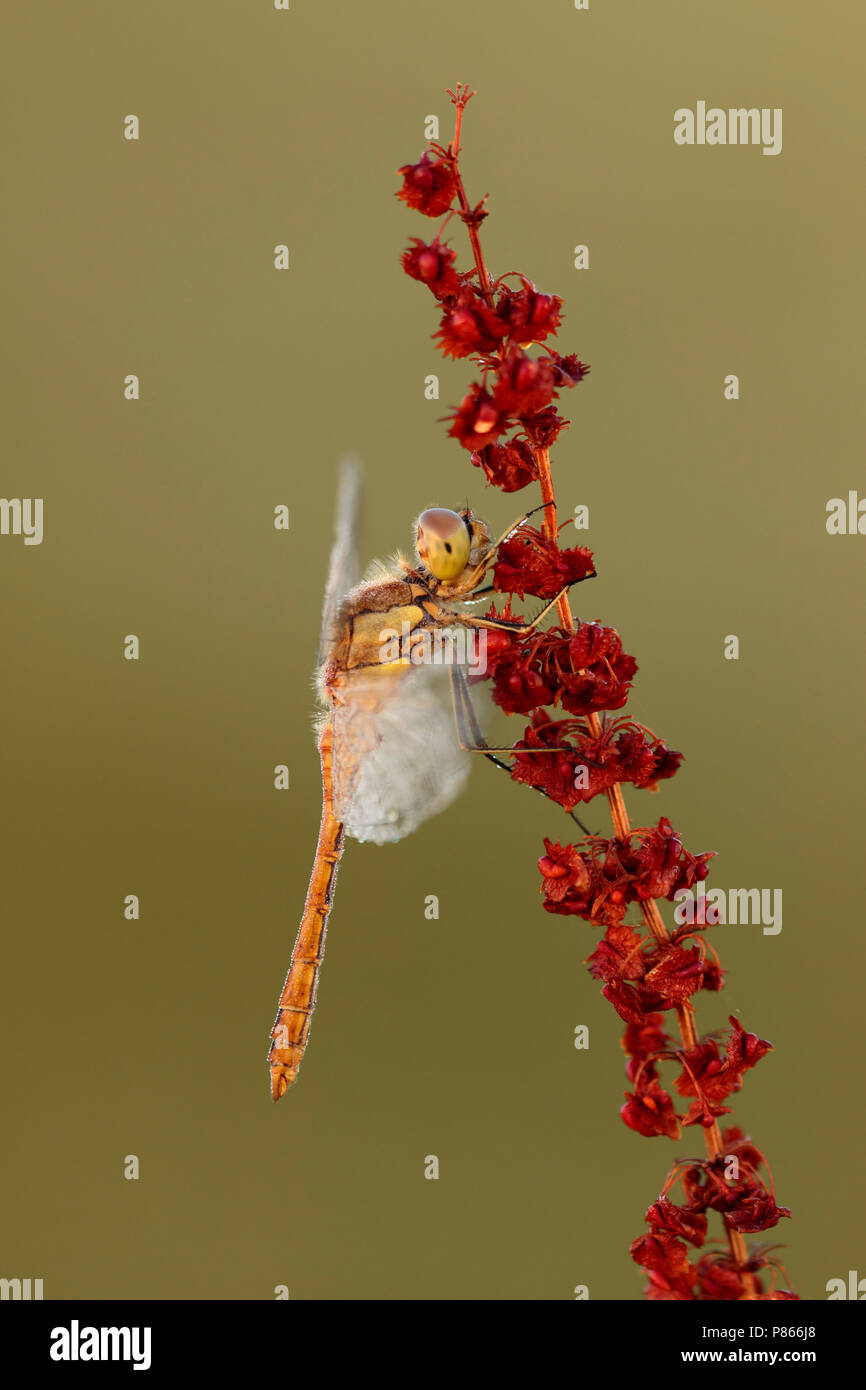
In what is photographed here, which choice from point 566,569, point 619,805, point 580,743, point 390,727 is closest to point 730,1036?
point 619,805

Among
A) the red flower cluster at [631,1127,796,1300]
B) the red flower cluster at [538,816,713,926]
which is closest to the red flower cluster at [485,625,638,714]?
the red flower cluster at [538,816,713,926]

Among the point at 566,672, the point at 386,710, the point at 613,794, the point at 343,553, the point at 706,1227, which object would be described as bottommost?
the point at 706,1227

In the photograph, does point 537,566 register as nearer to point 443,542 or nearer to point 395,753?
point 443,542

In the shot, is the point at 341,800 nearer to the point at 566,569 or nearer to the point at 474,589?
the point at 474,589

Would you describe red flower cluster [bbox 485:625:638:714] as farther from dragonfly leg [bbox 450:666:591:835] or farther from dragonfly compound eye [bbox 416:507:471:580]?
dragonfly compound eye [bbox 416:507:471:580]

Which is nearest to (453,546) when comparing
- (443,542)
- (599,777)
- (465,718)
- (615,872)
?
(443,542)

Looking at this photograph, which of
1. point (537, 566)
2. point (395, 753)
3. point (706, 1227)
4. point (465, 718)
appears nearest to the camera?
point (706, 1227)
